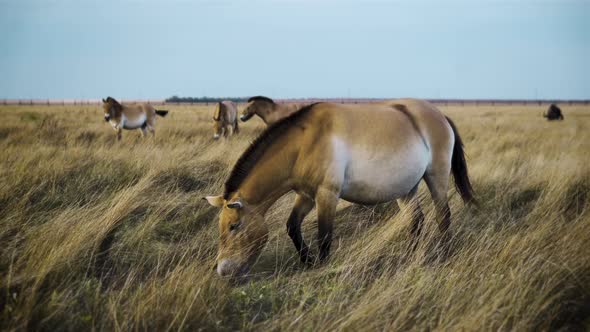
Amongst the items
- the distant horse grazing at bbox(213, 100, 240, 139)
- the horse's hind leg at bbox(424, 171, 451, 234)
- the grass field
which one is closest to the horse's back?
the horse's hind leg at bbox(424, 171, 451, 234)

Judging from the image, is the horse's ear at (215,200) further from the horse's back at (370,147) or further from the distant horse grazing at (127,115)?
the distant horse grazing at (127,115)

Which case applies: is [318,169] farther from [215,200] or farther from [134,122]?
[134,122]

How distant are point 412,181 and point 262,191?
1664 mm

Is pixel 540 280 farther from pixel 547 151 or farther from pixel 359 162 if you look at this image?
pixel 547 151

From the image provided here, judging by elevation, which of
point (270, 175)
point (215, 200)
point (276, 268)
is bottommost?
point (276, 268)

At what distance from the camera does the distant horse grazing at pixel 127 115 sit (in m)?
15.9

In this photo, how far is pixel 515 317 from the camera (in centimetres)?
262

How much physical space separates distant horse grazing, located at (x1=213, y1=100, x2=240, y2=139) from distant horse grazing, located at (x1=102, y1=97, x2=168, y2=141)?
7.28 feet

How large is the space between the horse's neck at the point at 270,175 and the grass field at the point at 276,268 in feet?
2.14

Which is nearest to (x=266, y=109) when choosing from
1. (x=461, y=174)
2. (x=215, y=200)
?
(x=461, y=174)

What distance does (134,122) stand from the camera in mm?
16688

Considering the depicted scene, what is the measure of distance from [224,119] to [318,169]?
13.5m

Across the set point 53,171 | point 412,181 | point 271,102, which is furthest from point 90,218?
point 271,102

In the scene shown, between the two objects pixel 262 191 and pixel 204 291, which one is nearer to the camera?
pixel 204 291
